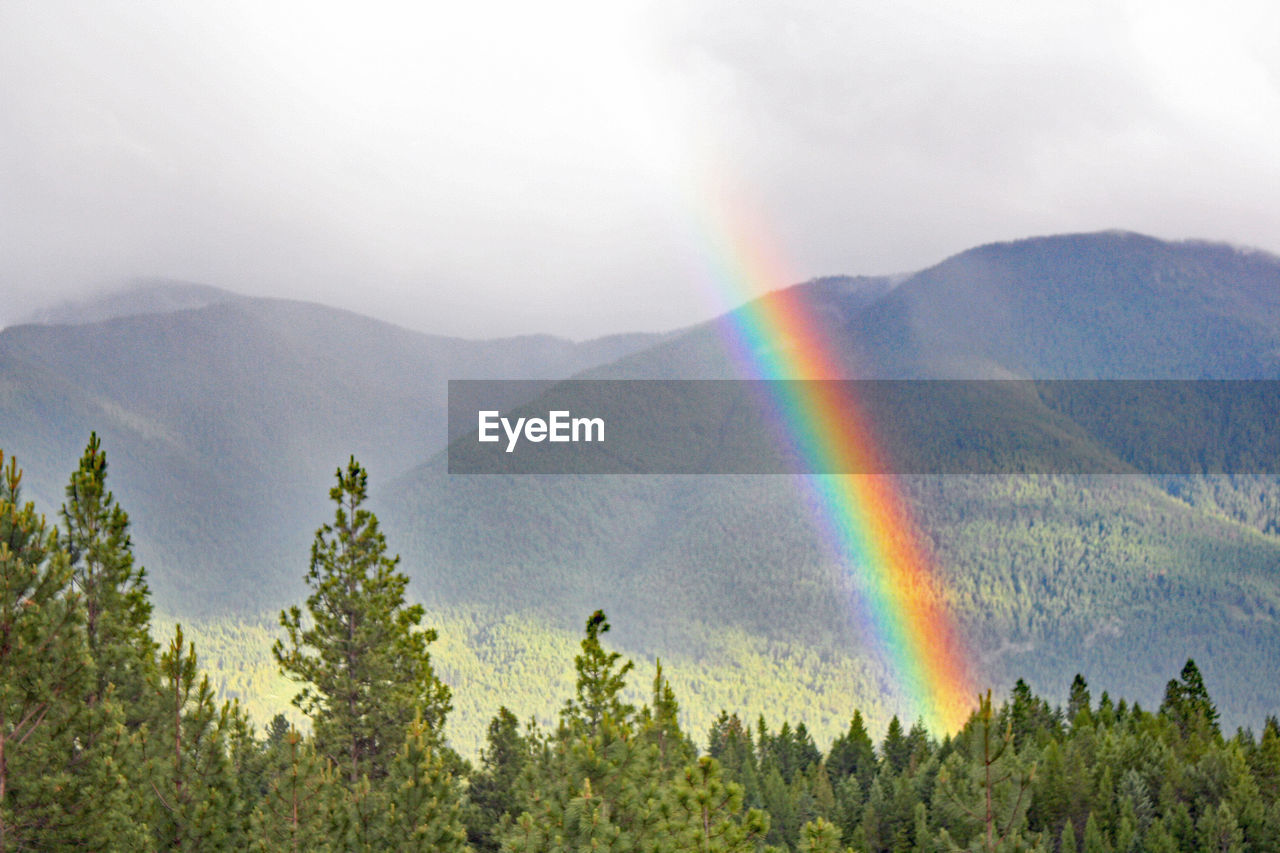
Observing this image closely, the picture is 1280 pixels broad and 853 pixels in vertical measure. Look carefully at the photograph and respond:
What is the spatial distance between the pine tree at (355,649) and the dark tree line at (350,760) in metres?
0.11

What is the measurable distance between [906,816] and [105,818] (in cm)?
7489

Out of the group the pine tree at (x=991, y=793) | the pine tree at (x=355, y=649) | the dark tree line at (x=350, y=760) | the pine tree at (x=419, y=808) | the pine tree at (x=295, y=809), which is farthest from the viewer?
the pine tree at (x=355, y=649)

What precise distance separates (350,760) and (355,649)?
501 cm

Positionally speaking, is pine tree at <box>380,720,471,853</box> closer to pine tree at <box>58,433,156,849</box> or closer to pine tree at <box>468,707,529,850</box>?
pine tree at <box>58,433,156,849</box>

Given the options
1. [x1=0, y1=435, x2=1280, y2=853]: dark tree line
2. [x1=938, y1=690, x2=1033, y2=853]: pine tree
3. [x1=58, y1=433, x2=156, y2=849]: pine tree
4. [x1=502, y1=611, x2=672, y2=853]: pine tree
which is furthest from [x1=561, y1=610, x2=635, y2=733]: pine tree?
[x1=938, y1=690, x2=1033, y2=853]: pine tree

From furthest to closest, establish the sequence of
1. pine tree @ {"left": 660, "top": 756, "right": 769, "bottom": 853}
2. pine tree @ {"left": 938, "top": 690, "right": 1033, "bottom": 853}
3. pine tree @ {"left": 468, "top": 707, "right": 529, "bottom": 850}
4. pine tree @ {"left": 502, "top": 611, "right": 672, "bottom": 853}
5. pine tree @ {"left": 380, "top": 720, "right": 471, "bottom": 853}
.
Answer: pine tree @ {"left": 468, "top": 707, "right": 529, "bottom": 850}
pine tree @ {"left": 380, "top": 720, "right": 471, "bottom": 853}
pine tree @ {"left": 502, "top": 611, "right": 672, "bottom": 853}
pine tree @ {"left": 660, "top": 756, "right": 769, "bottom": 853}
pine tree @ {"left": 938, "top": 690, "right": 1033, "bottom": 853}

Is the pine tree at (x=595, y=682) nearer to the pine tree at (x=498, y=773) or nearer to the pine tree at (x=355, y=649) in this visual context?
the pine tree at (x=355, y=649)

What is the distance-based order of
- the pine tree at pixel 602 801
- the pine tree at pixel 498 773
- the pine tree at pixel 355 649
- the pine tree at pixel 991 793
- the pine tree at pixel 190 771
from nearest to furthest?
the pine tree at pixel 991 793 → the pine tree at pixel 602 801 → the pine tree at pixel 190 771 → the pine tree at pixel 355 649 → the pine tree at pixel 498 773

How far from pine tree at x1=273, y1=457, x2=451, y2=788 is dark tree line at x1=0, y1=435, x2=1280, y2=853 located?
11cm

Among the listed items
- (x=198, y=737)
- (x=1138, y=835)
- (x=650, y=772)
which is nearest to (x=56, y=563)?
(x=198, y=737)

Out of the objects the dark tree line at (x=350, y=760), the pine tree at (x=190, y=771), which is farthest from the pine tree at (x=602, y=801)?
the pine tree at (x=190, y=771)

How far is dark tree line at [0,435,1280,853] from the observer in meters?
31.6

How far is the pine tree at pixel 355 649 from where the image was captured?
5603 cm

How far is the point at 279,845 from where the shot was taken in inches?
1574
